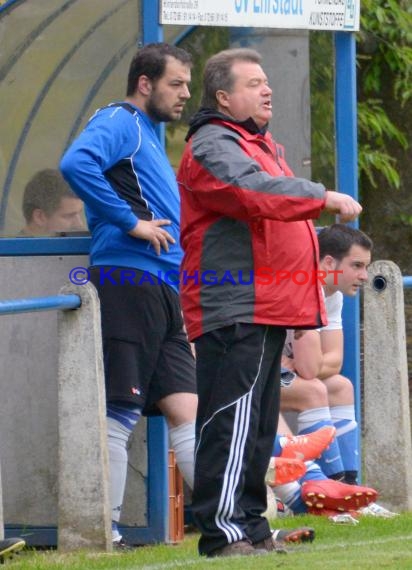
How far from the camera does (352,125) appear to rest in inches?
327

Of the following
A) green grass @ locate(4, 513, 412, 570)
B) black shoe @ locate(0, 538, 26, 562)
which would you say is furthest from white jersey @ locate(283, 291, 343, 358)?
black shoe @ locate(0, 538, 26, 562)

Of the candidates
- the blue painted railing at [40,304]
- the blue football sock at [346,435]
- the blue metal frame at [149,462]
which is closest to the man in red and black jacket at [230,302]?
the blue painted railing at [40,304]

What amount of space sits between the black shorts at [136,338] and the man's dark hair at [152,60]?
0.88m

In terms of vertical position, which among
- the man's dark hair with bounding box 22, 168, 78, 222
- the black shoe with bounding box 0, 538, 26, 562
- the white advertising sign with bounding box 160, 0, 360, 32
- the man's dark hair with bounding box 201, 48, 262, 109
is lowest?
the black shoe with bounding box 0, 538, 26, 562

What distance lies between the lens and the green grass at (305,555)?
18.6 feet

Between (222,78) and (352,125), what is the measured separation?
234 centimetres

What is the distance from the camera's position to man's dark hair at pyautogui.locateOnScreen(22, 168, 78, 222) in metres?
7.30

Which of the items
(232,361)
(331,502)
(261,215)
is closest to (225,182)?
(261,215)

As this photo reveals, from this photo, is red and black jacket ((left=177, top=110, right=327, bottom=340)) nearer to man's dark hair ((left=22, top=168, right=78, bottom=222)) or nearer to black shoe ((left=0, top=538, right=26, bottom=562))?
black shoe ((left=0, top=538, right=26, bottom=562))

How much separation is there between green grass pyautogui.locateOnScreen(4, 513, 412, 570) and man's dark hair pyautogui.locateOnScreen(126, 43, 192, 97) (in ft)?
6.92

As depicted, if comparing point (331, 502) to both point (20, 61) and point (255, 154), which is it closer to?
point (255, 154)

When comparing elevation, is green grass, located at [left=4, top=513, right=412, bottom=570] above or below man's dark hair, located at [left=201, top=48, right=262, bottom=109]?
below

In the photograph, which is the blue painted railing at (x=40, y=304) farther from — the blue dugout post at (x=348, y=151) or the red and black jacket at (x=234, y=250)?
the blue dugout post at (x=348, y=151)

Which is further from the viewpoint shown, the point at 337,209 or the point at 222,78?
the point at 222,78
